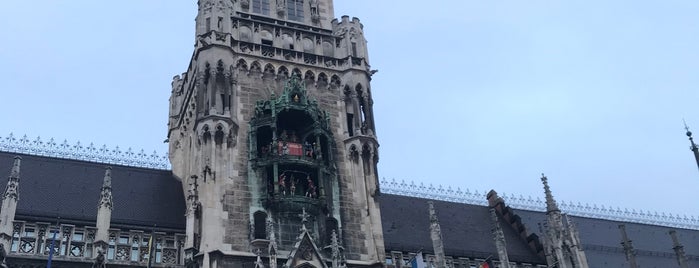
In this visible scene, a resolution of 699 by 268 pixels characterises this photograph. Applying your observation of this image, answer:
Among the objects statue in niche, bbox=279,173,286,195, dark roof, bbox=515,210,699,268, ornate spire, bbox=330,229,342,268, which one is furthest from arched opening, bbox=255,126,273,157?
dark roof, bbox=515,210,699,268

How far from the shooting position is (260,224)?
128ft

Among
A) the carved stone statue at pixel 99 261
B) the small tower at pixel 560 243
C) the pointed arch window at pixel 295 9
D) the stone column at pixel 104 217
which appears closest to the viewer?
the carved stone statue at pixel 99 261

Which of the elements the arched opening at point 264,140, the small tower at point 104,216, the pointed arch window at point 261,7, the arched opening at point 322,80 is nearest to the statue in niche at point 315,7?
the pointed arch window at point 261,7

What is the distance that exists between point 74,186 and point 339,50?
56.5 ft

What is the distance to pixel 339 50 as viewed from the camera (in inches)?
1852

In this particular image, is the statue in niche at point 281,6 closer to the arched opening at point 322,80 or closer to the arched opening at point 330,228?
the arched opening at point 322,80

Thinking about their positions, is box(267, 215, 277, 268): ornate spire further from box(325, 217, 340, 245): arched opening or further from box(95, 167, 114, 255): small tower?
box(95, 167, 114, 255): small tower

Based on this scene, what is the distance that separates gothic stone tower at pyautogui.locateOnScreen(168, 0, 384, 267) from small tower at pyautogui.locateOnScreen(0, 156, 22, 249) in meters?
8.12

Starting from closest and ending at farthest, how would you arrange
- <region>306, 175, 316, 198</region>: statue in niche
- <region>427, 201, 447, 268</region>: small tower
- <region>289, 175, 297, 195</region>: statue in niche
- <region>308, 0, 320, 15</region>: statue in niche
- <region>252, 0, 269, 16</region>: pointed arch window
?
<region>289, 175, 297, 195</region>: statue in niche, <region>306, 175, 316, 198</region>: statue in niche, <region>427, 201, 447, 268</region>: small tower, <region>252, 0, 269, 16</region>: pointed arch window, <region>308, 0, 320, 15</region>: statue in niche

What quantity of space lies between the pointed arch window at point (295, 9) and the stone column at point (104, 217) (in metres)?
16.4

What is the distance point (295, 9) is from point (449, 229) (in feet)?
57.2

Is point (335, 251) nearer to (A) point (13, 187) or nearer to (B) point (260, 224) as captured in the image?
(B) point (260, 224)

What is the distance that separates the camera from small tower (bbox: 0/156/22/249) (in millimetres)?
35438

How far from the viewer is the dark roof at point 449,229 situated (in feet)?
154
